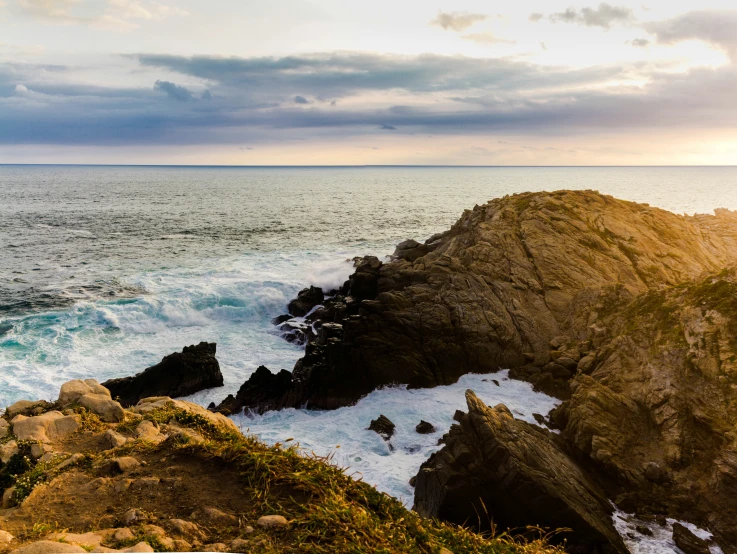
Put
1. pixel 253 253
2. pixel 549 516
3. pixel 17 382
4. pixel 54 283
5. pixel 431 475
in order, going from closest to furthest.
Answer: pixel 549 516
pixel 431 475
pixel 17 382
pixel 54 283
pixel 253 253

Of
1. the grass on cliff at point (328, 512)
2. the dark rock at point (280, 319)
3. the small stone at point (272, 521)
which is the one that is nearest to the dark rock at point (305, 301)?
the dark rock at point (280, 319)

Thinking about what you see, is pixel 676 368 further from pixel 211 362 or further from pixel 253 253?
pixel 253 253

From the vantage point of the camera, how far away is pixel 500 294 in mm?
29531

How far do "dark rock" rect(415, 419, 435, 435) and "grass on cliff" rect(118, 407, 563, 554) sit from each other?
13949 mm

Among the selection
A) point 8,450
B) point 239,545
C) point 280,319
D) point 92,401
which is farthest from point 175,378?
point 239,545

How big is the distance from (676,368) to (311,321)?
913 inches

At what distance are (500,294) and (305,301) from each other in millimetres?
16251

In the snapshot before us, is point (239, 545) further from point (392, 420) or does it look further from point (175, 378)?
point (175, 378)

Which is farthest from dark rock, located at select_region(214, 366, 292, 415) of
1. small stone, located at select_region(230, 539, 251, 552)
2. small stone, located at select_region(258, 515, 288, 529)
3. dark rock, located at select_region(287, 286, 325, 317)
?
small stone, located at select_region(230, 539, 251, 552)

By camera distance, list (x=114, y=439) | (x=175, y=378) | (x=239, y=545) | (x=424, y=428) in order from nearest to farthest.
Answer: (x=239, y=545)
(x=114, y=439)
(x=424, y=428)
(x=175, y=378)

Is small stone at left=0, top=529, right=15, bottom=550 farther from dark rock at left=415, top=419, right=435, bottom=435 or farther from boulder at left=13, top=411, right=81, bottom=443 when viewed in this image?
dark rock at left=415, top=419, right=435, bottom=435

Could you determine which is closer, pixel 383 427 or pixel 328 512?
pixel 328 512

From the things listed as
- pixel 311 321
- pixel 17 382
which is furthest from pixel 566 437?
pixel 17 382

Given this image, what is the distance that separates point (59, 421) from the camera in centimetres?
1023
